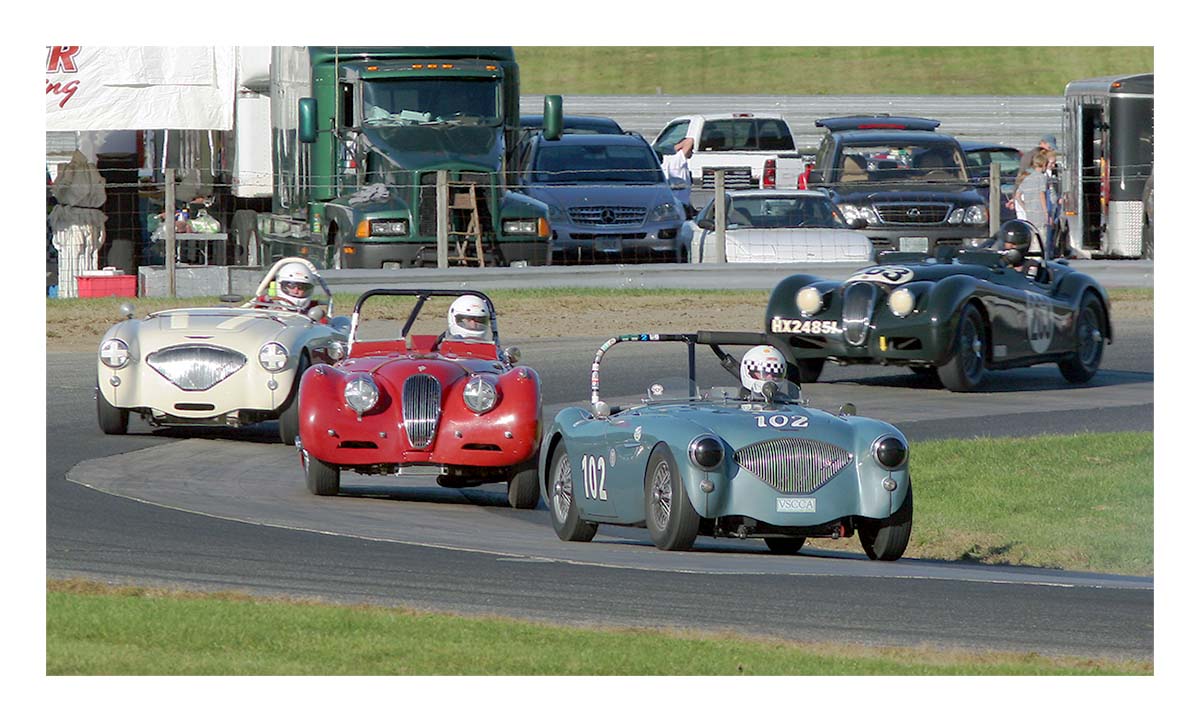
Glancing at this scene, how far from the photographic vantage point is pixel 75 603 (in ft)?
30.8

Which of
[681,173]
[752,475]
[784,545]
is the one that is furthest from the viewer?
[681,173]

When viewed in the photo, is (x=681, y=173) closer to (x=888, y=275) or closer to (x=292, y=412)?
(x=888, y=275)

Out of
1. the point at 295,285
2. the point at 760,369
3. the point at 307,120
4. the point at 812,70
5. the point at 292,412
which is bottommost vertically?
the point at 292,412

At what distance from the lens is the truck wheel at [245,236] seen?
28.8 metres

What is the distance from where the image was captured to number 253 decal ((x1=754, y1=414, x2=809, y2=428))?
38.3 feet

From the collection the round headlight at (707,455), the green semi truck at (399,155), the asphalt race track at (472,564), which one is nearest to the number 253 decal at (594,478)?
the asphalt race track at (472,564)

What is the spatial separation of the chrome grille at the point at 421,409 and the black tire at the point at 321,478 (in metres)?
0.69

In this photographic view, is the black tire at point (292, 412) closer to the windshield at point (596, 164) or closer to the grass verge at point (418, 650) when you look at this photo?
the grass verge at point (418, 650)

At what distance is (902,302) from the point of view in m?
18.8

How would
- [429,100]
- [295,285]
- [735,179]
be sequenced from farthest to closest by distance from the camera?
[735,179] → [429,100] → [295,285]

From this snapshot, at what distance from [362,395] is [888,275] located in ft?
23.2

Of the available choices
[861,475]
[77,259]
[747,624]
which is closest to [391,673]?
[747,624]

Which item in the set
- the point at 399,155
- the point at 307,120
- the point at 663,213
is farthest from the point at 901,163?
the point at 307,120

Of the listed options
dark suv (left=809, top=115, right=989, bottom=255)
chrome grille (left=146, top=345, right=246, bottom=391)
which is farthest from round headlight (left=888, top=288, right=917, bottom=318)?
dark suv (left=809, top=115, right=989, bottom=255)
